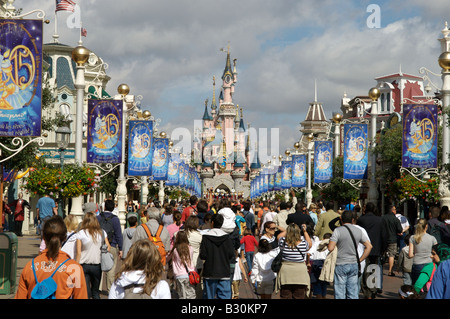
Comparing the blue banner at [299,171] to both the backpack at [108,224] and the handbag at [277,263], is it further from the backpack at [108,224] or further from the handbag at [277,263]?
the handbag at [277,263]

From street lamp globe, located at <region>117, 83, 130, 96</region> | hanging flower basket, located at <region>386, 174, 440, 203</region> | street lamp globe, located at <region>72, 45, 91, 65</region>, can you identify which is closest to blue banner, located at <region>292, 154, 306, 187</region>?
hanging flower basket, located at <region>386, 174, 440, 203</region>

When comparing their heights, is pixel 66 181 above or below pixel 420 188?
above

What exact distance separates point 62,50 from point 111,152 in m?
34.8

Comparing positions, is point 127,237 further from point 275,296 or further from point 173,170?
point 173,170

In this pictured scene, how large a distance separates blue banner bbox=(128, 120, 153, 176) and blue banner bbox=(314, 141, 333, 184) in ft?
34.1

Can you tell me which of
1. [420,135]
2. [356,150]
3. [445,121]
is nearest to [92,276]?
[420,135]

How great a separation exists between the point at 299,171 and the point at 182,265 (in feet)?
110

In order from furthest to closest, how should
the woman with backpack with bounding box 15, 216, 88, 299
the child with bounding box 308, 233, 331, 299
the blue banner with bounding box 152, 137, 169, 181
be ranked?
the blue banner with bounding box 152, 137, 169, 181
the child with bounding box 308, 233, 331, 299
the woman with backpack with bounding box 15, 216, 88, 299

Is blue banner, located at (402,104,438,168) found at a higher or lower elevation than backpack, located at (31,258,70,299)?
higher

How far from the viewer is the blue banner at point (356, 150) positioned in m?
26.8

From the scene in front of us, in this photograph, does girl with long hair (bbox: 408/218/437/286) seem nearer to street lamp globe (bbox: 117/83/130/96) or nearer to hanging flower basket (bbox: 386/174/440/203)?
hanging flower basket (bbox: 386/174/440/203)

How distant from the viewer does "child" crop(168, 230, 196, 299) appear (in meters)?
10.1

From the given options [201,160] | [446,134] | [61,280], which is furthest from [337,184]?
[201,160]

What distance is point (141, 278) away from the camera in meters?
6.01
